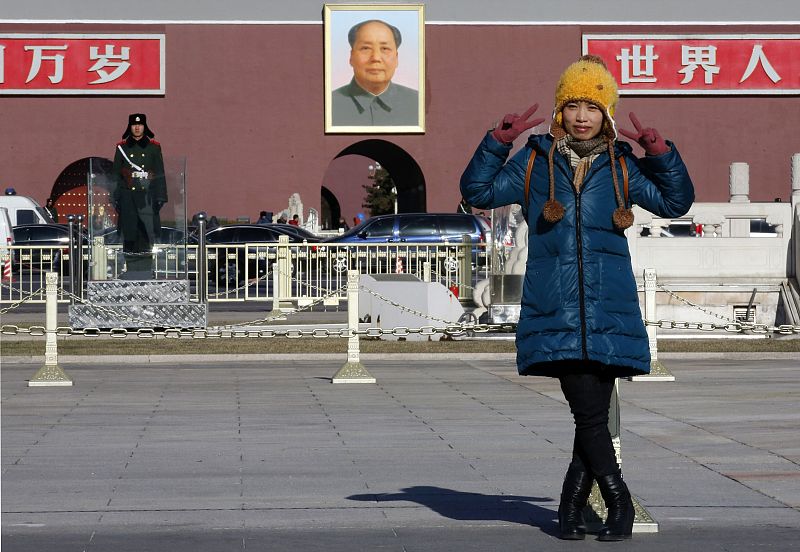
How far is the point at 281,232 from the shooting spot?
112 ft

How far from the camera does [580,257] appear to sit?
5961mm

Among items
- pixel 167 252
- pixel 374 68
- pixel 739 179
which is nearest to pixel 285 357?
pixel 167 252

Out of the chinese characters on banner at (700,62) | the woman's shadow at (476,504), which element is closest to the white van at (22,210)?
the chinese characters on banner at (700,62)

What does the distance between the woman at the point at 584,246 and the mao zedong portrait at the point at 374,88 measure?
38.0 m

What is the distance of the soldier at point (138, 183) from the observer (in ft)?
65.0

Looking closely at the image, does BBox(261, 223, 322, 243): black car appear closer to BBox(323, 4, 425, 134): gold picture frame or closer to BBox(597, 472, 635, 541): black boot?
BBox(323, 4, 425, 134): gold picture frame

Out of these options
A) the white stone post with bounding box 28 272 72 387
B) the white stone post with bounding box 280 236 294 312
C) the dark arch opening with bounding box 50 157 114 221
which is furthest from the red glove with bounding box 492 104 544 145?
the dark arch opening with bounding box 50 157 114 221

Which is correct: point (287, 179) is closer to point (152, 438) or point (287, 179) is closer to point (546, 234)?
point (152, 438)

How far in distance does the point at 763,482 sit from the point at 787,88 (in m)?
39.5

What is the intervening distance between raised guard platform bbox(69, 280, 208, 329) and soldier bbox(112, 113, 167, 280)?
2.35ft

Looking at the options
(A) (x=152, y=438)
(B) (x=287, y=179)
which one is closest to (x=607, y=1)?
(B) (x=287, y=179)

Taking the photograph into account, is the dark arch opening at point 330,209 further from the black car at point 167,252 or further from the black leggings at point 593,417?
the black leggings at point 593,417

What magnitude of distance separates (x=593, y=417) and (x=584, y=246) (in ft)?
2.33

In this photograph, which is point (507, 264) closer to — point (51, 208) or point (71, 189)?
point (51, 208)
